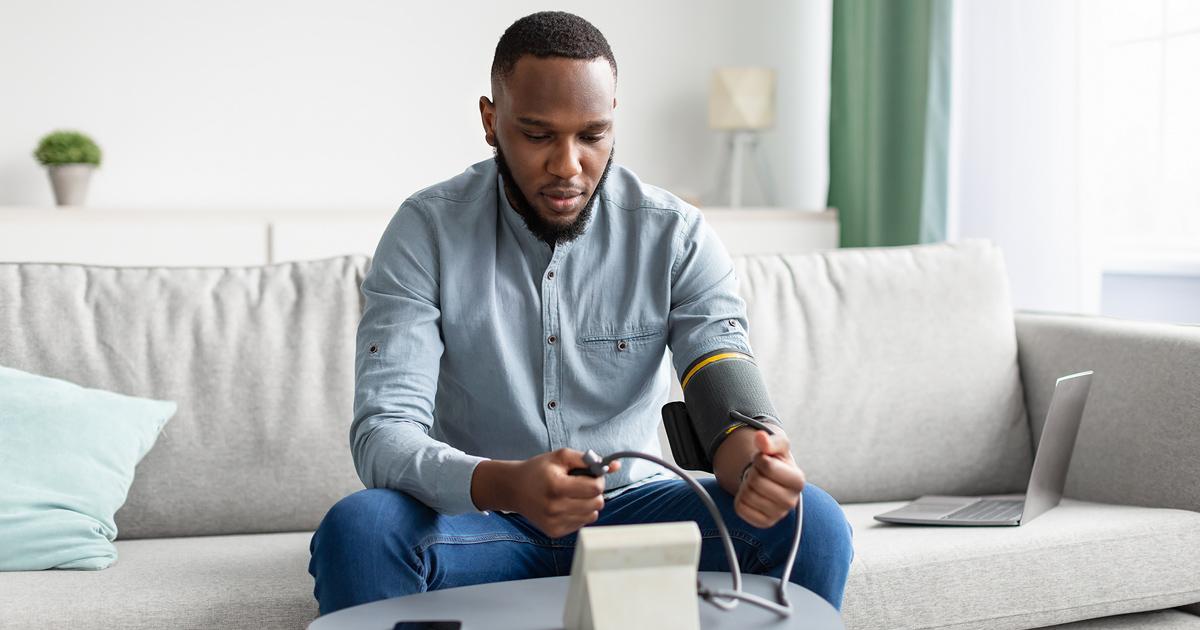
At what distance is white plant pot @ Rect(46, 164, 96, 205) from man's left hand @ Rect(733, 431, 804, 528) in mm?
2434

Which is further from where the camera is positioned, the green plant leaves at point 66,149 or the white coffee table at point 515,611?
the green plant leaves at point 66,149

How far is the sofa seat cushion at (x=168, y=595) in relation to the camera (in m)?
1.39

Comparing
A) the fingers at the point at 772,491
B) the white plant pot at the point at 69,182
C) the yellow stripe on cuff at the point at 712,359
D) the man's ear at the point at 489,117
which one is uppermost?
the man's ear at the point at 489,117

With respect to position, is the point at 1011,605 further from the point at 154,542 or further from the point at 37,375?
the point at 37,375

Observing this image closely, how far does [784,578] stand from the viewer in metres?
1.10

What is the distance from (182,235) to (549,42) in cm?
180

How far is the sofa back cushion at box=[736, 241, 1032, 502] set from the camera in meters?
2.07

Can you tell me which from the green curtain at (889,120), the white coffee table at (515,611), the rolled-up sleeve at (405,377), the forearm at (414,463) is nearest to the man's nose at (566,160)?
the rolled-up sleeve at (405,377)

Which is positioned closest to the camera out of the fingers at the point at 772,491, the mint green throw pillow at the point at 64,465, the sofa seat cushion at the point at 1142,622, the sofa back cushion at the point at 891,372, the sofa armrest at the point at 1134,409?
the fingers at the point at 772,491

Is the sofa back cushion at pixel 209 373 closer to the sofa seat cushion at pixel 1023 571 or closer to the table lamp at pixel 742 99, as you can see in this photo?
the sofa seat cushion at pixel 1023 571

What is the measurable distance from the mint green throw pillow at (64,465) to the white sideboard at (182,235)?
1.12 m

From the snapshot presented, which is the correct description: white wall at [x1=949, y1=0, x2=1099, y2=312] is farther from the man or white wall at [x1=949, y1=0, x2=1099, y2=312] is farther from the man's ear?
the man's ear

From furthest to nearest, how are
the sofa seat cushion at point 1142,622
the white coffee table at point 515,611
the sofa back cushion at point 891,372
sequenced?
the sofa back cushion at point 891,372 < the sofa seat cushion at point 1142,622 < the white coffee table at point 515,611

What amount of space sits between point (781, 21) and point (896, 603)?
2.63m
